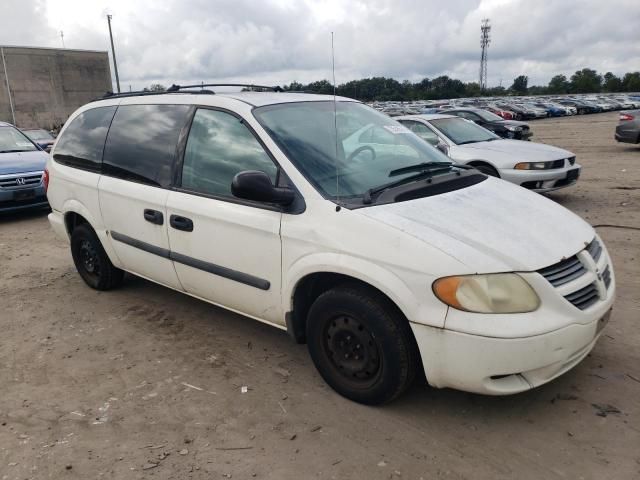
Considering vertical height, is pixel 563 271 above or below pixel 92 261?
above

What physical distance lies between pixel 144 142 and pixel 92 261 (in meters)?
1.54

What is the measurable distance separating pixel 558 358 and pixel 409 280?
0.82m

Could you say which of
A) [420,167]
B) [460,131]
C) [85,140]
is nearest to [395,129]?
[420,167]

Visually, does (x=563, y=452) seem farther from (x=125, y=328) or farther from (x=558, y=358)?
(x=125, y=328)

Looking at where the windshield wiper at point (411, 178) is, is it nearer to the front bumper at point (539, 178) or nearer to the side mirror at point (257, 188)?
the side mirror at point (257, 188)

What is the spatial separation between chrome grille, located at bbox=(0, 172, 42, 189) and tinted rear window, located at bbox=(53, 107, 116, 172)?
4.10m

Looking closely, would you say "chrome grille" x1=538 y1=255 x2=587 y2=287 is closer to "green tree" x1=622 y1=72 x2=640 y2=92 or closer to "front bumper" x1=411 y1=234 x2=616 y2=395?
"front bumper" x1=411 y1=234 x2=616 y2=395

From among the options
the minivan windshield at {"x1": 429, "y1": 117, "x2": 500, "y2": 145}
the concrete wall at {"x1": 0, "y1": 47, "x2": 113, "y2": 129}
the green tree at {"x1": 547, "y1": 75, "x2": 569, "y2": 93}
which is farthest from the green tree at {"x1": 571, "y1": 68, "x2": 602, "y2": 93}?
the minivan windshield at {"x1": 429, "y1": 117, "x2": 500, "y2": 145}

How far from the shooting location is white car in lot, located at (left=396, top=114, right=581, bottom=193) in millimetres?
7836

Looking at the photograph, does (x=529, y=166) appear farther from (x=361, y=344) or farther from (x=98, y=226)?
(x=98, y=226)

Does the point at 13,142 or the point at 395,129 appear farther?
the point at 13,142

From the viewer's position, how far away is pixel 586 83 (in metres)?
90.7

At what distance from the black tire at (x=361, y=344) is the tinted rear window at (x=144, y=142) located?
1.63 m

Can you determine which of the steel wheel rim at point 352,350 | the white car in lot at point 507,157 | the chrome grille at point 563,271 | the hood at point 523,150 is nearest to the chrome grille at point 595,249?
the chrome grille at point 563,271
